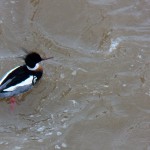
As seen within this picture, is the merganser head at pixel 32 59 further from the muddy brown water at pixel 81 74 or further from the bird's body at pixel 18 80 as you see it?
the muddy brown water at pixel 81 74

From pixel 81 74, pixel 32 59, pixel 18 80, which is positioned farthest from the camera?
pixel 81 74

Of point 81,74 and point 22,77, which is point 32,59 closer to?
point 22,77

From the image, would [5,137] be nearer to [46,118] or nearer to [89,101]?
[46,118]

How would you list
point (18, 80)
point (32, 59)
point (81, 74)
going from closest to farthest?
point (18, 80) < point (32, 59) < point (81, 74)

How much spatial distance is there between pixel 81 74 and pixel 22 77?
92cm

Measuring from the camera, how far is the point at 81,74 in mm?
7387

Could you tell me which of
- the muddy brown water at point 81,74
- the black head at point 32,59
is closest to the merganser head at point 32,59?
the black head at point 32,59

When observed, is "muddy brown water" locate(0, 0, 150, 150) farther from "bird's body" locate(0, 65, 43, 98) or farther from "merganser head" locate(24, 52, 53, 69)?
"merganser head" locate(24, 52, 53, 69)

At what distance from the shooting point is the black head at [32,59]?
23.8 ft

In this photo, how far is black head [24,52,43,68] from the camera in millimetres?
7254

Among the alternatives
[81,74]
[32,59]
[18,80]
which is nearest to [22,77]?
[18,80]

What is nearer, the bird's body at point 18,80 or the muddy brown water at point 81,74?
the muddy brown water at point 81,74

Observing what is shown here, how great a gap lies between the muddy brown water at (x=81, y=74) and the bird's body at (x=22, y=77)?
172 mm

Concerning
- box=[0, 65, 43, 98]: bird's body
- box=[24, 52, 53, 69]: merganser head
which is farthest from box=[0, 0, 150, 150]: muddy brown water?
box=[24, 52, 53, 69]: merganser head
